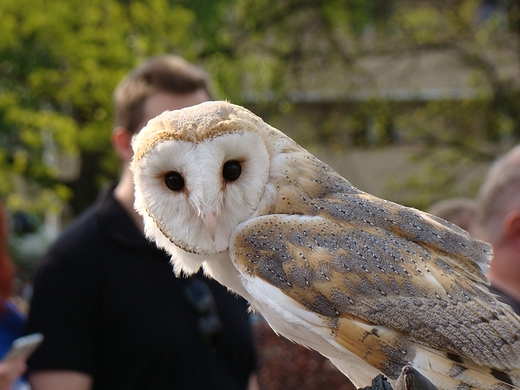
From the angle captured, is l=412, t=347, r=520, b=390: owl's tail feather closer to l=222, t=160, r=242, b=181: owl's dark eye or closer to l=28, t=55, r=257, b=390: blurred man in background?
l=222, t=160, r=242, b=181: owl's dark eye

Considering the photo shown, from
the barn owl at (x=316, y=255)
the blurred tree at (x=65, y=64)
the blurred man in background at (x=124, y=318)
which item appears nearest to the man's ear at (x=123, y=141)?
the blurred man in background at (x=124, y=318)

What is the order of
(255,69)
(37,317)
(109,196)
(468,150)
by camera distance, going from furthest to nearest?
(468,150) → (255,69) → (109,196) → (37,317)

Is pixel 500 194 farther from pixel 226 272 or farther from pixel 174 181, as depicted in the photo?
pixel 174 181

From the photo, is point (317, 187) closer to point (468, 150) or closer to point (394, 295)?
point (394, 295)

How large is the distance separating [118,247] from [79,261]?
0.60 ft

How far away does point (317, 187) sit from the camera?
6.59 ft

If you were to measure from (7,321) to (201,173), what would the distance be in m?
1.74

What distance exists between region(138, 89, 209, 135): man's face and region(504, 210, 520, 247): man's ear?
5.13 ft

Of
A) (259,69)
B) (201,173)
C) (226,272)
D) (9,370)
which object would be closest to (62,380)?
(9,370)

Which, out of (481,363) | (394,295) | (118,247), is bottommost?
(118,247)

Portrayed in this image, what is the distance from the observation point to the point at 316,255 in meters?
1.89

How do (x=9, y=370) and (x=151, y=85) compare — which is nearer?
(x=9, y=370)

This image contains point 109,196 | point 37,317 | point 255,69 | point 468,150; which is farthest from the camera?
point 468,150

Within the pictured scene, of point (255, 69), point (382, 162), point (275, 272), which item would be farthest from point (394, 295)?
point (382, 162)
